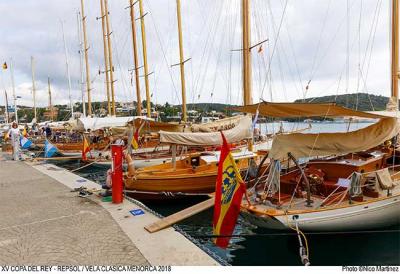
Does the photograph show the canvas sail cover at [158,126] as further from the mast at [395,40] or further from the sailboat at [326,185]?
the mast at [395,40]

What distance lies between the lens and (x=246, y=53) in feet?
44.3

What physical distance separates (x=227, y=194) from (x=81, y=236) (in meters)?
3.03

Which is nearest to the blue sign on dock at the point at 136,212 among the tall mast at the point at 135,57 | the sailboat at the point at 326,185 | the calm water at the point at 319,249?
the calm water at the point at 319,249

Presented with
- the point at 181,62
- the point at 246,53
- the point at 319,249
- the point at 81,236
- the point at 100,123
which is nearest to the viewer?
the point at 81,236

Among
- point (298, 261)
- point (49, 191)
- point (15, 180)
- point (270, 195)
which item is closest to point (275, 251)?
point (298, 261)

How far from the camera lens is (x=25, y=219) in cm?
643

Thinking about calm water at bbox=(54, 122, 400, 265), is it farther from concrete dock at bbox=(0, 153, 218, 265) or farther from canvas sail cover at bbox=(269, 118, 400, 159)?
canvas sail cover at bbox=(269, 118, 400, 159)

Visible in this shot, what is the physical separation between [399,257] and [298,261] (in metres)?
2.40

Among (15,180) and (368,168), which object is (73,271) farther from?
(15,180)

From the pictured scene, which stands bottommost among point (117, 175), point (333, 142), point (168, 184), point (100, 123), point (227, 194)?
point (168, 184)

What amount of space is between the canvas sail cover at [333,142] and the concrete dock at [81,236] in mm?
3809

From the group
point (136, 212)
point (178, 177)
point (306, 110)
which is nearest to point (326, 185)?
point (306, 110)

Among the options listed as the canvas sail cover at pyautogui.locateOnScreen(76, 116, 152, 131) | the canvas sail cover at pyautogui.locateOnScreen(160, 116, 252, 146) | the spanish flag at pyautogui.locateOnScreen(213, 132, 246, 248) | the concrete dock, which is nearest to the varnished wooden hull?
the canvas sail cover at pyautogui.locateOnScreen(160, 116, 252, 146)

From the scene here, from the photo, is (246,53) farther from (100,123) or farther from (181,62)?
(100,123)
